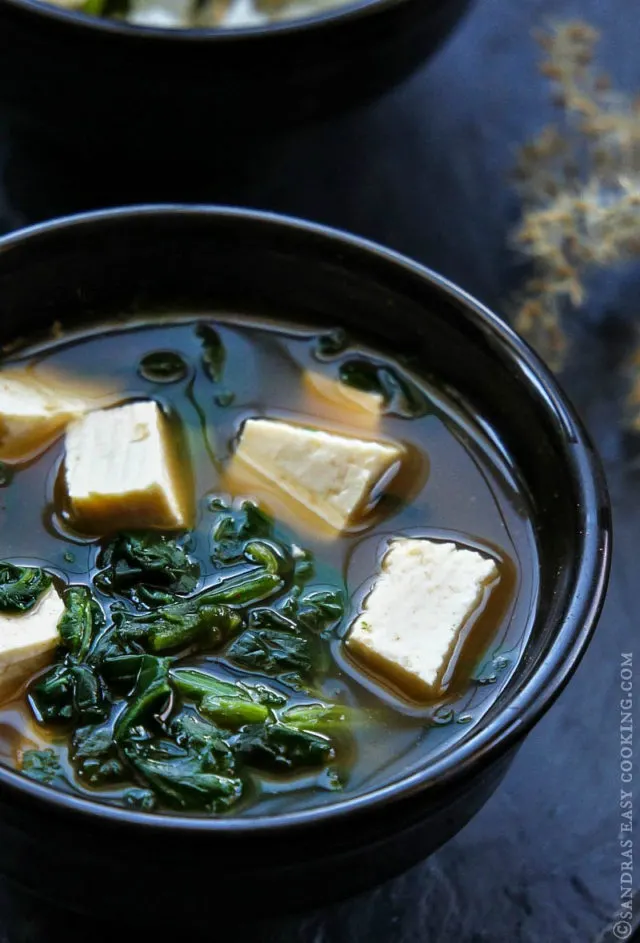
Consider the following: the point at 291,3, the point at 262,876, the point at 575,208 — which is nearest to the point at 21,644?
the point at 262,876

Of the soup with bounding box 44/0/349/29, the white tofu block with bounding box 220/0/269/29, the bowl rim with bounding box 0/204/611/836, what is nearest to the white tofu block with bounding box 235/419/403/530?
the bowl rim with bounding box 0/204/611/836

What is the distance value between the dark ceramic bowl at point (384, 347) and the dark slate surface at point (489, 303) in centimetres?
22

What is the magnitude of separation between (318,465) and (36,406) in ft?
1.39

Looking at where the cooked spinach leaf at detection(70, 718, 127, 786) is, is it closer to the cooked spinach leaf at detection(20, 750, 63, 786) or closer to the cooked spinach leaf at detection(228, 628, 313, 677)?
the cooked spinach leaf at detection(20, 750, 63, 786)

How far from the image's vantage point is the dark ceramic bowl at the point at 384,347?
4.23 ft

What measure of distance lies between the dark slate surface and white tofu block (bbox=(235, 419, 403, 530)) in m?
0.48

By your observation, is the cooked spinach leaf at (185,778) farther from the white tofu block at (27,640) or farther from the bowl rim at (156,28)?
the bowl rim at (156,28)

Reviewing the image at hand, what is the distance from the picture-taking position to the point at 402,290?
1880 mm

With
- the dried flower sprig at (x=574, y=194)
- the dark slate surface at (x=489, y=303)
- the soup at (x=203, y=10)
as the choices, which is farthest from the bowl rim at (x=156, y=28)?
the dried flower sprig at (x=574, y=194)

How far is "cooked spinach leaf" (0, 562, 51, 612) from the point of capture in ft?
5.36

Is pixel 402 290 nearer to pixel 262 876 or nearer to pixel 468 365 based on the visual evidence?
pixel 468 365

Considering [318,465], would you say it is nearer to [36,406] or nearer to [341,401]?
[341,401]

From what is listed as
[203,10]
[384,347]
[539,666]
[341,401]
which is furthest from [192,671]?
[203,10]

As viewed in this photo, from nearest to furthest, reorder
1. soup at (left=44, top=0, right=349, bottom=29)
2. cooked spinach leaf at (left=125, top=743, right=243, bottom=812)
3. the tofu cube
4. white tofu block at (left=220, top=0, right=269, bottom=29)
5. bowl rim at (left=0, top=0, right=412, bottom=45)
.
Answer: cooked spinach leaf at (left=125, top=743, right=243, bottom=812) → the tofu cube → bowl rim at (left=0, top=0, right=412, bottom=45) → soup at (left=44, top=0, right=349, bottom=29) → white tofu block at (left=220, top=0, right=269, bottom=29)
